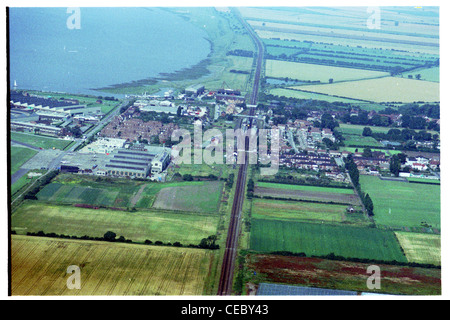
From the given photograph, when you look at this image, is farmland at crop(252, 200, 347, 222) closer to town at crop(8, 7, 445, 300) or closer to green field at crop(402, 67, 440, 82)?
town at crop(8, 7, 445, 300)

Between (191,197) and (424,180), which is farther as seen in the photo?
(424,180)

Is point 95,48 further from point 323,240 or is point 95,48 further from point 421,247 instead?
point 421,247

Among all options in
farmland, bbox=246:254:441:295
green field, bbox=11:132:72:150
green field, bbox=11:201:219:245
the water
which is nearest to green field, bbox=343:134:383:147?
green field, bbox=11:201:219:245

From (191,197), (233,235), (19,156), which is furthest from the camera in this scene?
(19,156)

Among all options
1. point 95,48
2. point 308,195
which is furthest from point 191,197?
point 95,48
